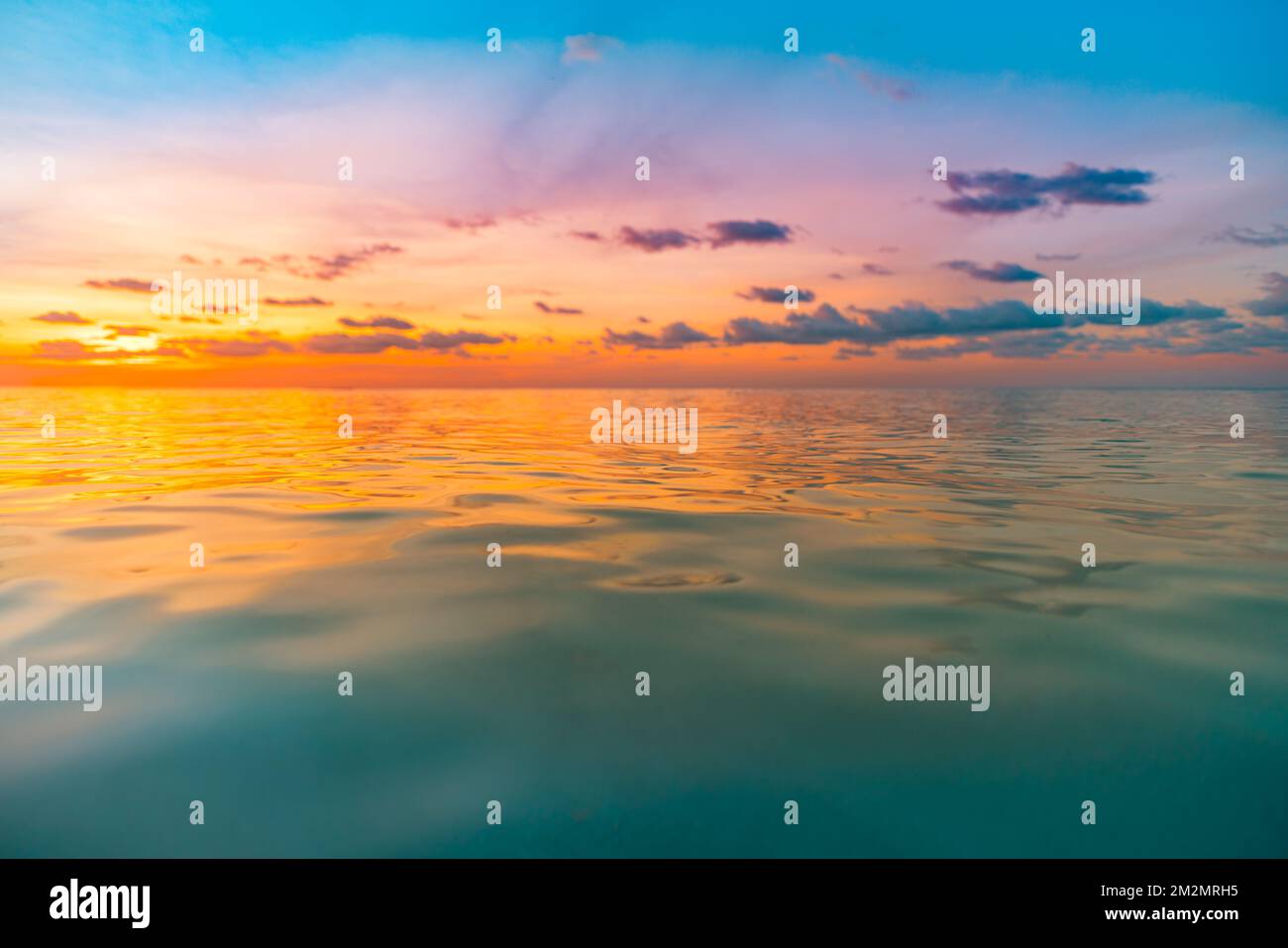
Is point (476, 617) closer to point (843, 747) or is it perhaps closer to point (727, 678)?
point (727, 678)

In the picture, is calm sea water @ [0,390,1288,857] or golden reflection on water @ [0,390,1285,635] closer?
calm sea water @ [0,390,1288,857]

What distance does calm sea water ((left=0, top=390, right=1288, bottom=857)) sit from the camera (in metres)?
3.77

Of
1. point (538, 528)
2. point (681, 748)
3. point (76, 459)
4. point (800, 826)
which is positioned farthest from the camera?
point (76, 459)

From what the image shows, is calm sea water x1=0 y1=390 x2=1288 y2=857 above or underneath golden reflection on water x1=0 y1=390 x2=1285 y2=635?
underneath

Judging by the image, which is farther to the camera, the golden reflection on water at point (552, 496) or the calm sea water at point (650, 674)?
the golden reflection on water at point (552, 496)

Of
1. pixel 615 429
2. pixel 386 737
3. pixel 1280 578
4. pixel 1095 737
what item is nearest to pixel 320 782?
pixel 386 737

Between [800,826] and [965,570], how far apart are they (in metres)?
5.24

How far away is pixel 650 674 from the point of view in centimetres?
548

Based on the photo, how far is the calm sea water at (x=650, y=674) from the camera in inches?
148

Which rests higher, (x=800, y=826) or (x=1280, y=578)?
(x=1280, y=578)

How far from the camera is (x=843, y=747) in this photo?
443cm

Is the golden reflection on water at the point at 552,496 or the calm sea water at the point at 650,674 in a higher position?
the golden reflection on water at the point at 552,496

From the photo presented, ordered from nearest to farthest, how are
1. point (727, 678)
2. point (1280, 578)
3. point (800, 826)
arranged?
point (800, 826)
point (727, 678)
point (1280, 578)
